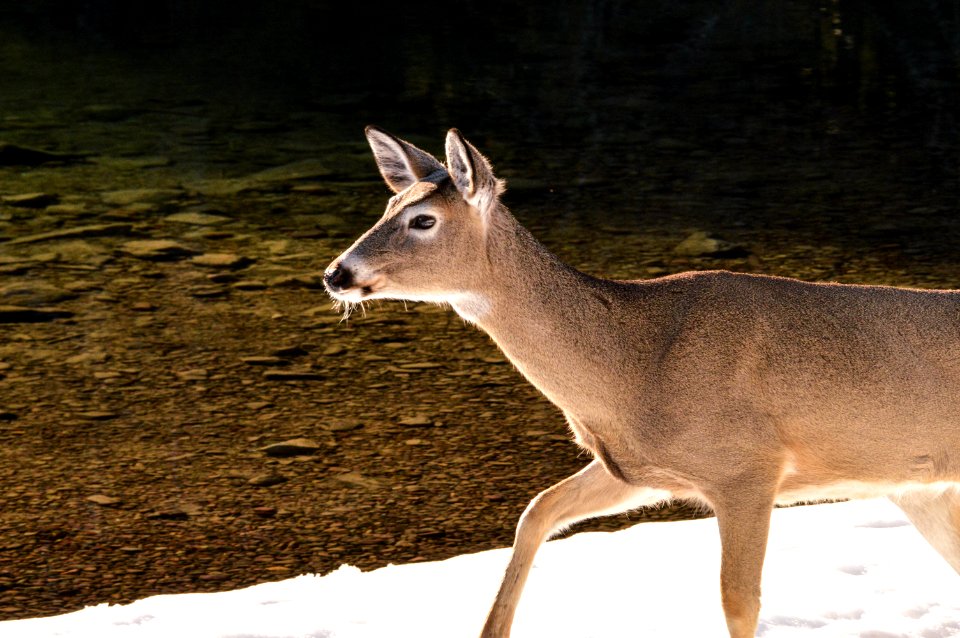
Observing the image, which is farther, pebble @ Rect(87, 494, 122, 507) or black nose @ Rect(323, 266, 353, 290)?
pebble @ Rect(87, 494, 122, 507)

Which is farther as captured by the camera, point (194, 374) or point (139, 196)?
point (139, 196)

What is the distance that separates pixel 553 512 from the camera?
4375 millimetres

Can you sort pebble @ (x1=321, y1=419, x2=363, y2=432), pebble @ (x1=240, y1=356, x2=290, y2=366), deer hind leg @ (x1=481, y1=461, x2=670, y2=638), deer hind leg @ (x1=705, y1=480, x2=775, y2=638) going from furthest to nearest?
pebble @ (x1=240, y1=356, x2=290, y2=366), pebble @ (x1=321, y1=419, x2=363, y2=432), deer hind leg @ (x1=481, y1=461, x2=670, y2=638), deer hind leg @ (x1=705, y1=480, x2=775, y2=638)

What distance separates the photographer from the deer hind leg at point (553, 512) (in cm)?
428

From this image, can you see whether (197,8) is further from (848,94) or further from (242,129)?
(848,94)

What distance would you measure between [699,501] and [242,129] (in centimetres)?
796

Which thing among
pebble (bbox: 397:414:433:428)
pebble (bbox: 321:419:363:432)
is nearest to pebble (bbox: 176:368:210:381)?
pebble (bbox: 321:419:363:432)

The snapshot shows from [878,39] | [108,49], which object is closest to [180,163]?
[108,49]

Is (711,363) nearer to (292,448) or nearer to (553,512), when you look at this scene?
(553,512)

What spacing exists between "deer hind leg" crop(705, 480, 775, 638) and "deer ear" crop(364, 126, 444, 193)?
44.7 inches

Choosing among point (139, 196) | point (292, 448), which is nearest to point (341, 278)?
point (292, 448)

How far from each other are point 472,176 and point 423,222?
18 centimetres

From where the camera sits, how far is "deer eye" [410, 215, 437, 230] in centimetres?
414

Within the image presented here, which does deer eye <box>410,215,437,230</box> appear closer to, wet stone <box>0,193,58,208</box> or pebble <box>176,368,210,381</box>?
pebble <box>176,368,210,381</box>
